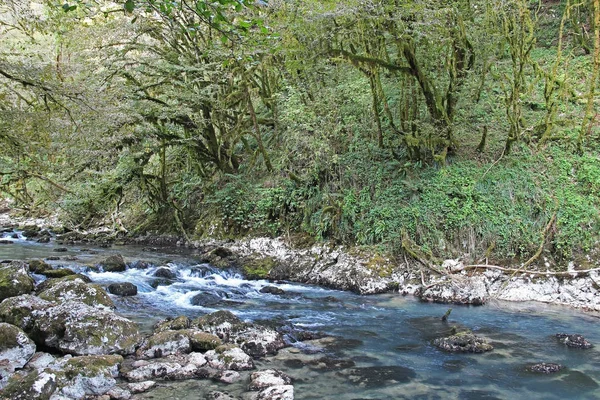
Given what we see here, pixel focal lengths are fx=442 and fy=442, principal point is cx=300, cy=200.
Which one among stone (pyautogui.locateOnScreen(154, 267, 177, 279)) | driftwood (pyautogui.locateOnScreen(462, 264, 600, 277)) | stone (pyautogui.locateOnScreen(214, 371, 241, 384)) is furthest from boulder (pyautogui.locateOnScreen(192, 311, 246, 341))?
driftwood (pyautogui.locateOnScreen(462, 264, 600, 277))

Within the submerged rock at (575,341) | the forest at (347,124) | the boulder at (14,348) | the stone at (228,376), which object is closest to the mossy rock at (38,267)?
the forest at (347,124)

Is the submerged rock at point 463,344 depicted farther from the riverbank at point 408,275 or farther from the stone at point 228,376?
the stone at point 228,376

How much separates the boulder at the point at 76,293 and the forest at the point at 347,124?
1.72 meters

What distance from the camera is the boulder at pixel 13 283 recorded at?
7238 millimetres

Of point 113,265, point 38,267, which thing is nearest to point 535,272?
point 113,265

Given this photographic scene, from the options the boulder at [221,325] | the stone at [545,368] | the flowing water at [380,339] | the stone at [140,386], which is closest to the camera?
the stone at [140,386]

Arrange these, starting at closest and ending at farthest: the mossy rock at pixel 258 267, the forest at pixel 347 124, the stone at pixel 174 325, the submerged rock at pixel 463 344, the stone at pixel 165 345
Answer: the stone at pixel 165 345 → the submerged rock at pixel 463 344 → the stone at pixel 174 325 → the forest at pixel 347 124 → the mossy rock at pixel 258 267

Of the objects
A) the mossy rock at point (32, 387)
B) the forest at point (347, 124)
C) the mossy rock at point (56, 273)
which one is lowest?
the mossy rock at point (56, 273)

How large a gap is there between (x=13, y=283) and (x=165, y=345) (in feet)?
11.4

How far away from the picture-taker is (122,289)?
8531 mm

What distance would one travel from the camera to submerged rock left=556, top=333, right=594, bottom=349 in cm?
616

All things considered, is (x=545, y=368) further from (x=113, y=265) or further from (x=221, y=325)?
(x=113, y=265)

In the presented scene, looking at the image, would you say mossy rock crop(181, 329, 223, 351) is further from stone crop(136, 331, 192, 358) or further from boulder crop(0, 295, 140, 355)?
boulder crop(0, 295, 140, 355)

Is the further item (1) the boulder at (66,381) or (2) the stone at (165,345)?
(2) the stone at (165,345)
